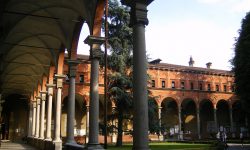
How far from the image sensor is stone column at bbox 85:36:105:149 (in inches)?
371

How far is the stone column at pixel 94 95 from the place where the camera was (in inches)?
371

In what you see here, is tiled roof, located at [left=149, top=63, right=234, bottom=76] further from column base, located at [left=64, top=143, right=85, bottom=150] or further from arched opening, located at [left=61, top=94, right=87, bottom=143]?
column base, located at [left=64, top=143, right=85, bottom=150]

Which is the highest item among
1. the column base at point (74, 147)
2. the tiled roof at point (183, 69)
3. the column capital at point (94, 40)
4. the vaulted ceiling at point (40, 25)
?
Result: the tiled roof at point (183, 69)

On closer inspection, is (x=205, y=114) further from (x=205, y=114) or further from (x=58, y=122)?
(x=58, y=122)

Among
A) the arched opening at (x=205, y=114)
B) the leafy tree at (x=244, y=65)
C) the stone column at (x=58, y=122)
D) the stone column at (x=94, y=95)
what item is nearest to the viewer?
the stone column at (x=94, y=95)

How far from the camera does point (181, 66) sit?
44.1 metres

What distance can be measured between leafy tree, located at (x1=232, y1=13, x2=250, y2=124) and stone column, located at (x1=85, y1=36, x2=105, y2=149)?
17745 mm

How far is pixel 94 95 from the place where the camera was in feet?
31.9

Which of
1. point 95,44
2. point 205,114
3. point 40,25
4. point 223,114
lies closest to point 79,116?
point 205,114

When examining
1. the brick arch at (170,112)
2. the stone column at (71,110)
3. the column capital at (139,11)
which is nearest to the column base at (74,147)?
the stone column at (71,110)

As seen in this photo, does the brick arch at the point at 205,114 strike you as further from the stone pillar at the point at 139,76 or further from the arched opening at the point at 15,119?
the stone pillar at the point at 139,76

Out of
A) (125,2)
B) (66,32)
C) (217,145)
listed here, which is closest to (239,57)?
(217,145)

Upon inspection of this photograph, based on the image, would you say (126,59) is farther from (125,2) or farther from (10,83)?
(125,2)

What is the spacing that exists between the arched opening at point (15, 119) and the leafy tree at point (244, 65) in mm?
23946
